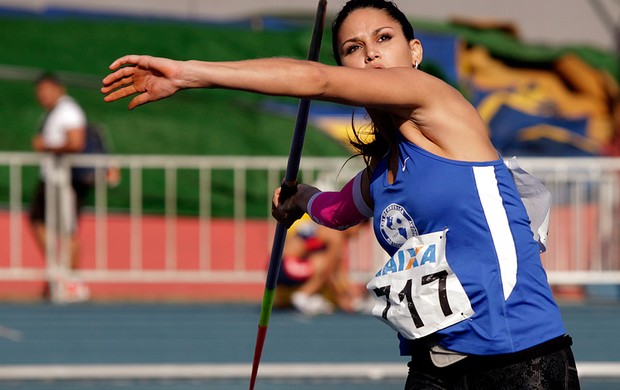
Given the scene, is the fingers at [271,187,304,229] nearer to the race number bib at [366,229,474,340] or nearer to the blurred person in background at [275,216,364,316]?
the race number bib at [366,229,474,340]

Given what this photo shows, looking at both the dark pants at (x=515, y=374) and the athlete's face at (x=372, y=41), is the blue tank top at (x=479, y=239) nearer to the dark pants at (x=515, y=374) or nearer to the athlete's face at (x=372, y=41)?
the dark pants at (x=515, y=374)

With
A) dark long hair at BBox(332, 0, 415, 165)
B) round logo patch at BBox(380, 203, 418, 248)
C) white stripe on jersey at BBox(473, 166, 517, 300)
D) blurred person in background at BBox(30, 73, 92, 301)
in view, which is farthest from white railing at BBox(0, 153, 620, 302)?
white stripe on jersey at BBox(473, 166, 517, 300)

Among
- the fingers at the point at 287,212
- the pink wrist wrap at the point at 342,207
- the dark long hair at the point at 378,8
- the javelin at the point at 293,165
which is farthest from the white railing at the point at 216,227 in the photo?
the dark long hair at the point at 378,8

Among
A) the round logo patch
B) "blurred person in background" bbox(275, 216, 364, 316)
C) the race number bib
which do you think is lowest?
"blurred person in background" bbox(275, 216, 364, 316)

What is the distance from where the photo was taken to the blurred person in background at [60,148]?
1219 cm

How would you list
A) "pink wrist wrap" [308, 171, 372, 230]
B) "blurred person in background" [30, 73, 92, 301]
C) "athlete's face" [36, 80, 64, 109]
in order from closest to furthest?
"pink wrist wrap" [308, 171, 372, 230] < "blurred person in background" [30, 73, 92, 301] < "athlete's face" [36, 80, 64, 109]

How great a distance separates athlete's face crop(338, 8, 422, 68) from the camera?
349cm

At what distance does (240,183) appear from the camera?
40.8 feet

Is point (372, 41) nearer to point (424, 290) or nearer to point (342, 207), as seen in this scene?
point (424, 290)

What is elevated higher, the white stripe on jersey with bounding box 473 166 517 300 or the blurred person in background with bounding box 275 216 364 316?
the white stripe on jersey with bounding box 473 166 517 300

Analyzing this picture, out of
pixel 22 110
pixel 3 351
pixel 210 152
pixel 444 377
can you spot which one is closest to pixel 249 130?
pixel 210 152

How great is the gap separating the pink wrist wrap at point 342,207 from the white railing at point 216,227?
289 inches

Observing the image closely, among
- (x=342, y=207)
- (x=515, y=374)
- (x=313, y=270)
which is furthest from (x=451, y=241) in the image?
(x=313, y=270)

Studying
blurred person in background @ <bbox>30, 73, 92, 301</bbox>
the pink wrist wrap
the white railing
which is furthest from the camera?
blurred person in background @ <bbox>30, 73, 92, 301</bbox>
